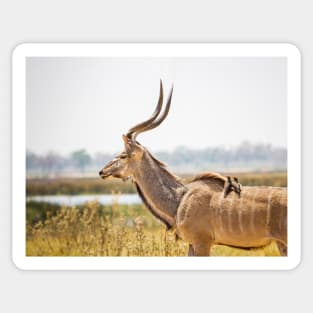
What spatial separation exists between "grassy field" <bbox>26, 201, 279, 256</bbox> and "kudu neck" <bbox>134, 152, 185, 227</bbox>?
9 centimetres

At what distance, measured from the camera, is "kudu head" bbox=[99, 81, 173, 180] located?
7.54m

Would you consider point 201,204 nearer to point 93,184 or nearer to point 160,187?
point 160,187

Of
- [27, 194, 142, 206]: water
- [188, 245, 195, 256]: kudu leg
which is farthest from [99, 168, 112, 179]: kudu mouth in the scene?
[188, 245, 195, 256]: kudu leg

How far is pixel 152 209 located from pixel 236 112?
1013mm

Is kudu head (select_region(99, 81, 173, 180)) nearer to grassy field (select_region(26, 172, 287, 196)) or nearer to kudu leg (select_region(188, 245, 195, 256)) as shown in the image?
grassy field (select_region(26, 172, 287, 196))

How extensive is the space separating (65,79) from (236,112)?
4.51 feet

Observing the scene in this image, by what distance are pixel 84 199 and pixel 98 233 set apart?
0.29 meters

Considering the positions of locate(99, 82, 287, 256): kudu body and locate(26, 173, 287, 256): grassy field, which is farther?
locate(26, 173, 287, 256): grassy field
